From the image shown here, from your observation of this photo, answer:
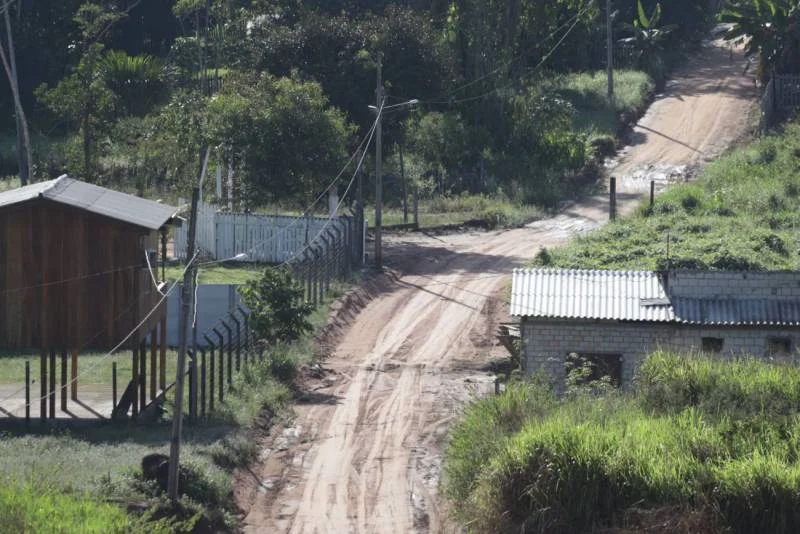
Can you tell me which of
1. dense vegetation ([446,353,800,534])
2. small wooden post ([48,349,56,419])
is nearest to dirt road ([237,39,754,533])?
dense vegetation ([446,353,800,534])

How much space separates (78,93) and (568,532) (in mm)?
37980

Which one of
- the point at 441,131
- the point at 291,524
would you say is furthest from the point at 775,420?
the point at 441,131

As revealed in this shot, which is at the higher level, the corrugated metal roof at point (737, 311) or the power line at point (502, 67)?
the power line at point (502, 67)

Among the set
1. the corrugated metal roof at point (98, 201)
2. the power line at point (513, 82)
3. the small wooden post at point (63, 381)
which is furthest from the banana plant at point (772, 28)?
the small wooden post at point (63, 381)

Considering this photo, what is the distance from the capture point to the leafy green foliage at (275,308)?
29.8 meters

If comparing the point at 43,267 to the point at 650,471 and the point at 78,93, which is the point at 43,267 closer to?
the point at 650,471

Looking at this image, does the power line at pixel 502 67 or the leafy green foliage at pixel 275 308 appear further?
the power line at pixel 502 67

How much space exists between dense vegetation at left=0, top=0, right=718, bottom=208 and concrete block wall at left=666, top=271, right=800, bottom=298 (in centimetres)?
1805

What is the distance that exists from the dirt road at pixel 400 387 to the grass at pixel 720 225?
3219mm

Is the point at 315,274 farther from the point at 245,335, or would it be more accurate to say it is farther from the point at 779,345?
the point at 779,345

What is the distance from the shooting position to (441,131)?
2157 inches

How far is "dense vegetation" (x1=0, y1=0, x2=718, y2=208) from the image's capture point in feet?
140

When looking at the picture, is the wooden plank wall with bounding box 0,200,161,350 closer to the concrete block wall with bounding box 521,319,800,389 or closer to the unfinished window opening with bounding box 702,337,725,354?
the concrete block wall with bounding box 521,319,800,389

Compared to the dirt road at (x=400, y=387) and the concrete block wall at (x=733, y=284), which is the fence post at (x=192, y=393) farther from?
the concrete block wall at (x=733, y=284)
